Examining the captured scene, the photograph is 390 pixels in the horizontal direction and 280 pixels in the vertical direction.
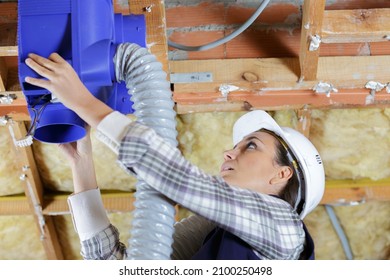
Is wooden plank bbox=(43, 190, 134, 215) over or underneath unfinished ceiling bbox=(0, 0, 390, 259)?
underneath

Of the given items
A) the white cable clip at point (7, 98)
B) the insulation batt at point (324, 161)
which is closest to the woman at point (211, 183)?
the insulation batt at point (324, 161)

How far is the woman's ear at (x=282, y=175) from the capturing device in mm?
1392

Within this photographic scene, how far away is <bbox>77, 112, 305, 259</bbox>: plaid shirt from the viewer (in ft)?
3.27

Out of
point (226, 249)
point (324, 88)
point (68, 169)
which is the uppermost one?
point (324, 88)

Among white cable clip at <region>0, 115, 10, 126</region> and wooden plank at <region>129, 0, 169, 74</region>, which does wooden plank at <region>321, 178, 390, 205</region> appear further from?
white cable clip at <region>0, 115, 10, 126</region>

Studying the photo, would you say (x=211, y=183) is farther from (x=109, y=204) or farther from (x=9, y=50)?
(x=109, y=204)

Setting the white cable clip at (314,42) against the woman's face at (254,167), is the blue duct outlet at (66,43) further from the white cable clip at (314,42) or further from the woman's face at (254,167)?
the white cable clip at (314,42)

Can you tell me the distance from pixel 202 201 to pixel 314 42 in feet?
1.95

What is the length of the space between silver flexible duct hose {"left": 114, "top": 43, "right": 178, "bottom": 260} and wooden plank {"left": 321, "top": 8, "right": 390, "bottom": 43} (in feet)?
1.82

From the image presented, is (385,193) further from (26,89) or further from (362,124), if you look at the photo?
(26,89)

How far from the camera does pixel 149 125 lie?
103 centimetres

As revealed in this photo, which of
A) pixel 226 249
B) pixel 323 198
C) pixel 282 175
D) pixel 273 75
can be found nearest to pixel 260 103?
pixel 273 75

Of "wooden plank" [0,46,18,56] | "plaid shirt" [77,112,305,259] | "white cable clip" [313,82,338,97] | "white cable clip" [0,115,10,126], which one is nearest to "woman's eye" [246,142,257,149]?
"plaid shirt" [77,112,305,259]
